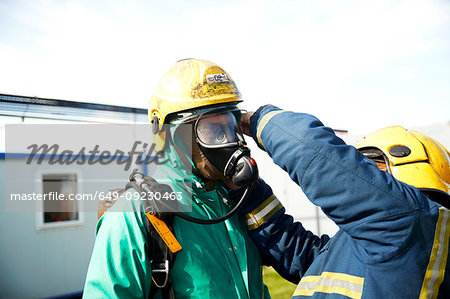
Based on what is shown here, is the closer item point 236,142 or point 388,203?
point 388,203

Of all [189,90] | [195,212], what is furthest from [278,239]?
[189,90]

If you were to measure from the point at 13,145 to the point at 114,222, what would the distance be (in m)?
5.33

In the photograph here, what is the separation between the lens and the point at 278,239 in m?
1.92

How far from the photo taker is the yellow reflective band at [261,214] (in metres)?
1.93

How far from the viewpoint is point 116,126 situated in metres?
6.20

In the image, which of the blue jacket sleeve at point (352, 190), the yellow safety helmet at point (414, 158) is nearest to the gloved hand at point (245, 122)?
the blue jacket sleeve at point (352, 190)

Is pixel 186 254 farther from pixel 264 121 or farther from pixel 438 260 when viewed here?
pixel 438 260

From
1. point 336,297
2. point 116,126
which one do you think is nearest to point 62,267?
point 116,126

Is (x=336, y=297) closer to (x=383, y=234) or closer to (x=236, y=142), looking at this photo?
(x=383, y=234)

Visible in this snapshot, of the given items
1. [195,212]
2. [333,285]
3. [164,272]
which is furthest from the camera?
[195,212]

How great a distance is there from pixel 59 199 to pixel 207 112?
5.53m

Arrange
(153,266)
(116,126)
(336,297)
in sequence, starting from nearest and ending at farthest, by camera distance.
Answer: (336,297), (153,266), (116,126)

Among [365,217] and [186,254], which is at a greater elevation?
[365,217]

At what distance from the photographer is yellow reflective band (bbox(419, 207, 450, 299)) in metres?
1.19
